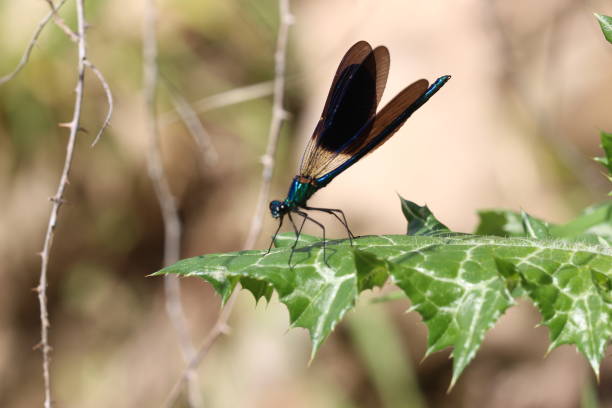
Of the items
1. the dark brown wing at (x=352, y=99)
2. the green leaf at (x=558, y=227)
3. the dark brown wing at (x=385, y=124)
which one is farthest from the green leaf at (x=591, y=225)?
the dark brown wing at (x=352, y=99)


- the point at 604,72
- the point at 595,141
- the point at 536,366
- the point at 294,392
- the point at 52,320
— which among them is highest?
the point at 52,320

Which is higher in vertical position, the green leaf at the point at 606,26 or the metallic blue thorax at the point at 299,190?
the metallic blue thorax at the point at 299,190

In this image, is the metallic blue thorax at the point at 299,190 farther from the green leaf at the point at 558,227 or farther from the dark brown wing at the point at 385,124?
the green leaf at the point at 558,227

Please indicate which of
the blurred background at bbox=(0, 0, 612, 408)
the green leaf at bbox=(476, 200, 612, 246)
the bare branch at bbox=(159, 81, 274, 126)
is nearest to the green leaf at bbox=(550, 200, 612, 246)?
the green leaf at bbox=(476, 200, 612, 246)

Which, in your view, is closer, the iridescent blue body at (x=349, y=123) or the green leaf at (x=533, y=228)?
the green leaf at (x=533, y=228)

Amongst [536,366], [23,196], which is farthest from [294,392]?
[23,196]

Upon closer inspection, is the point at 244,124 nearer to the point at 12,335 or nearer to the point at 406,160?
the point at 406,160
